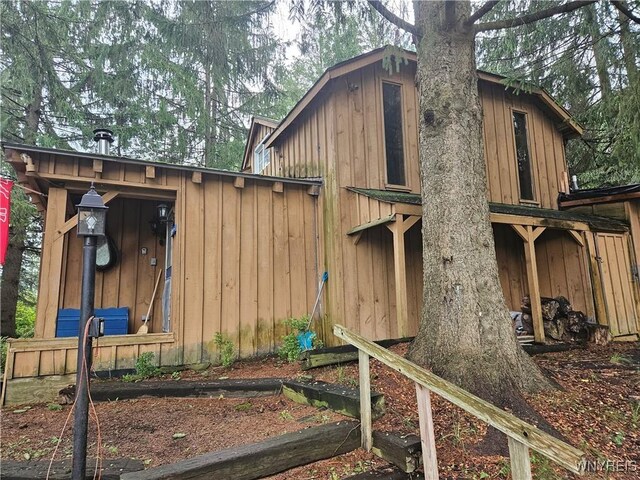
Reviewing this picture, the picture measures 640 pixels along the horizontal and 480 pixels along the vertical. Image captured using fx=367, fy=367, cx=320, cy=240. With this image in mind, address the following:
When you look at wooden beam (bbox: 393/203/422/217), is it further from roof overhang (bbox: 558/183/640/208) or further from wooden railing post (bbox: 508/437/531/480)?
roof overhang (bbox: 558/183/640/208)

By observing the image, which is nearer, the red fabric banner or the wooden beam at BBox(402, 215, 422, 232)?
the red fabric banner

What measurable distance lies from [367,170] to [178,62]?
6729 millimetres

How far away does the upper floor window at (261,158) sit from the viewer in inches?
420

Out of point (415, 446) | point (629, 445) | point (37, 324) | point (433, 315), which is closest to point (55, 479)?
point (415, 446)

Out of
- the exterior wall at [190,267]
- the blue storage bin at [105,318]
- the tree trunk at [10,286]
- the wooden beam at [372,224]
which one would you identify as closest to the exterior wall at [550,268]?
the wooden beam at [372,224]

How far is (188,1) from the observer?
6.34m

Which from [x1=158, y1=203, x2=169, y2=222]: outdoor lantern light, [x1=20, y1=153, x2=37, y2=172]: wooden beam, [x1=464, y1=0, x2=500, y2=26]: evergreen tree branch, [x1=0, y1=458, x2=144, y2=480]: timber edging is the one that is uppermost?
[x1=464, y1=0, x2=500, y2=26]: evergreen tree branch

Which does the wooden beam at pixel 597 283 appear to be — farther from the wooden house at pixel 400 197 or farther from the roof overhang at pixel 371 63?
the roof overhang at pixel 371 63

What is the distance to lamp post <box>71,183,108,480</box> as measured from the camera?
2.42 meters

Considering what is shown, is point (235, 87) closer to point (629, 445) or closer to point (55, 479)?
point (55, 479)

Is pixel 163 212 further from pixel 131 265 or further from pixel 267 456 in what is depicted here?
pixel 267 456

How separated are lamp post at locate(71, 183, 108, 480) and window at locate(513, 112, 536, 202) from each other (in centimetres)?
889

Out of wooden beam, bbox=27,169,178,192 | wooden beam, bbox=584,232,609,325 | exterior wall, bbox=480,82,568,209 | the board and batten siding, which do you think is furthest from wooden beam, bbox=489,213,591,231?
wooden beam, bbox=27,169,178,192

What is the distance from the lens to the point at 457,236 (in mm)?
3861
